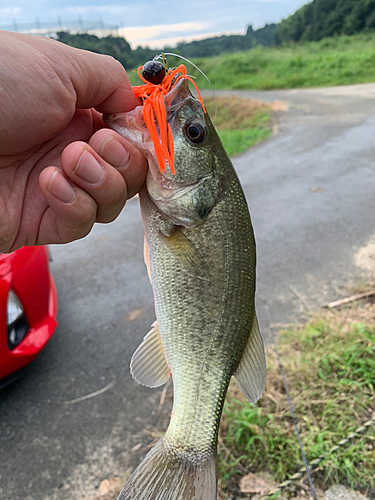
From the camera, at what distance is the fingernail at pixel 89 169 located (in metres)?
1.43

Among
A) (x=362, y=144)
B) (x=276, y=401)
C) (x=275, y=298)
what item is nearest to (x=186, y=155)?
(x=276, y=401)

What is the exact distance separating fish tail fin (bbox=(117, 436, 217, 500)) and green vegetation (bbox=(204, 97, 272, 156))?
7813 millimetres

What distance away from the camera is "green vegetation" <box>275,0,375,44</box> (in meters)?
44.2

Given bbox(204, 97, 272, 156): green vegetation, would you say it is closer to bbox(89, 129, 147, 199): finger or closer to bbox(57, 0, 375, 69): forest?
bbox(89, 129, 147, 199): finger

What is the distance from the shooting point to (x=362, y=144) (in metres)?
8.83

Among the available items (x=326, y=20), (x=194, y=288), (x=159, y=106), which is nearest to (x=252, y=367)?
(x=194, y=288)

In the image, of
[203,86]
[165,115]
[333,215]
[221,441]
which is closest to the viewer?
[165,115]

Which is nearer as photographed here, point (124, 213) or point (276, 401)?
point (276, 401)

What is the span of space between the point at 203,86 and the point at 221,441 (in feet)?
70.0

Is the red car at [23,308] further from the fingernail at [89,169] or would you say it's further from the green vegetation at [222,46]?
the green vegetation at [222,46]

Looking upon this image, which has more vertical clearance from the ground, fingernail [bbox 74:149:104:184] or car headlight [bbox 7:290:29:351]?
fingernail [bbox 74:149:104:184]

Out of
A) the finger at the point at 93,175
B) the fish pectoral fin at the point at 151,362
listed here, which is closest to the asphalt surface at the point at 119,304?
the fish pectoral fin at the point at 151,362

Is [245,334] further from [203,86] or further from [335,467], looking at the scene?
[203,86]

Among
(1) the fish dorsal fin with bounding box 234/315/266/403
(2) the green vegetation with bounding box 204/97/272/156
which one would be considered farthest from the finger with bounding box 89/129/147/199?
(2) the green vegetation with bounding box 204/97/272/156
